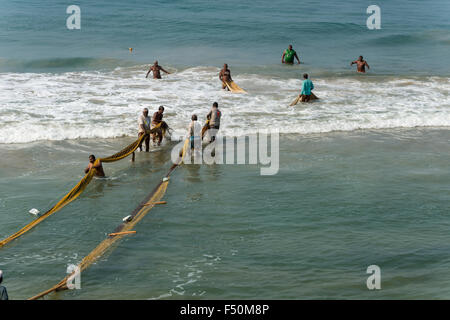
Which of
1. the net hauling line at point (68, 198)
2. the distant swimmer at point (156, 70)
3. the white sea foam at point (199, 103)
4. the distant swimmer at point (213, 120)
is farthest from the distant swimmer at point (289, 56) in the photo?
the net hauling line at point (68, 198)

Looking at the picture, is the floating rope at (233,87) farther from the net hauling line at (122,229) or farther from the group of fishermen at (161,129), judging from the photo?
the net hauling line at (122,229)

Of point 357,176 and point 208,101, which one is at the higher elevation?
point 208,101

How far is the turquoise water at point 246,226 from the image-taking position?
6340mm

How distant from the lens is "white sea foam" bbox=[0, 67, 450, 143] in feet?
49.1

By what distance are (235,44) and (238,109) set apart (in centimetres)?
1502

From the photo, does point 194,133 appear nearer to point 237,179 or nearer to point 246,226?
point 237,179

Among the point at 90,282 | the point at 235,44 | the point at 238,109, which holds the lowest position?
the point at 90,282

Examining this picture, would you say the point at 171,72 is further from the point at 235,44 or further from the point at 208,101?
the point at 235,44

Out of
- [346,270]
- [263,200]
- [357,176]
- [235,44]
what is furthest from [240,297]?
[235,44]

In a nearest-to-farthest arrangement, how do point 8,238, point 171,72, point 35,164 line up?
1. point 8,238
2. point 35,164
3. point 171,72

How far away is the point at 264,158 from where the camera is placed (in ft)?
39.7

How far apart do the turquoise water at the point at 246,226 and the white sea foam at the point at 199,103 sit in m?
→ 2.28

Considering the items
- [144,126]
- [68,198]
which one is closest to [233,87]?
[144,126]

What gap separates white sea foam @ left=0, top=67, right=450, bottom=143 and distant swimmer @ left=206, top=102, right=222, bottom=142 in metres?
0.90
